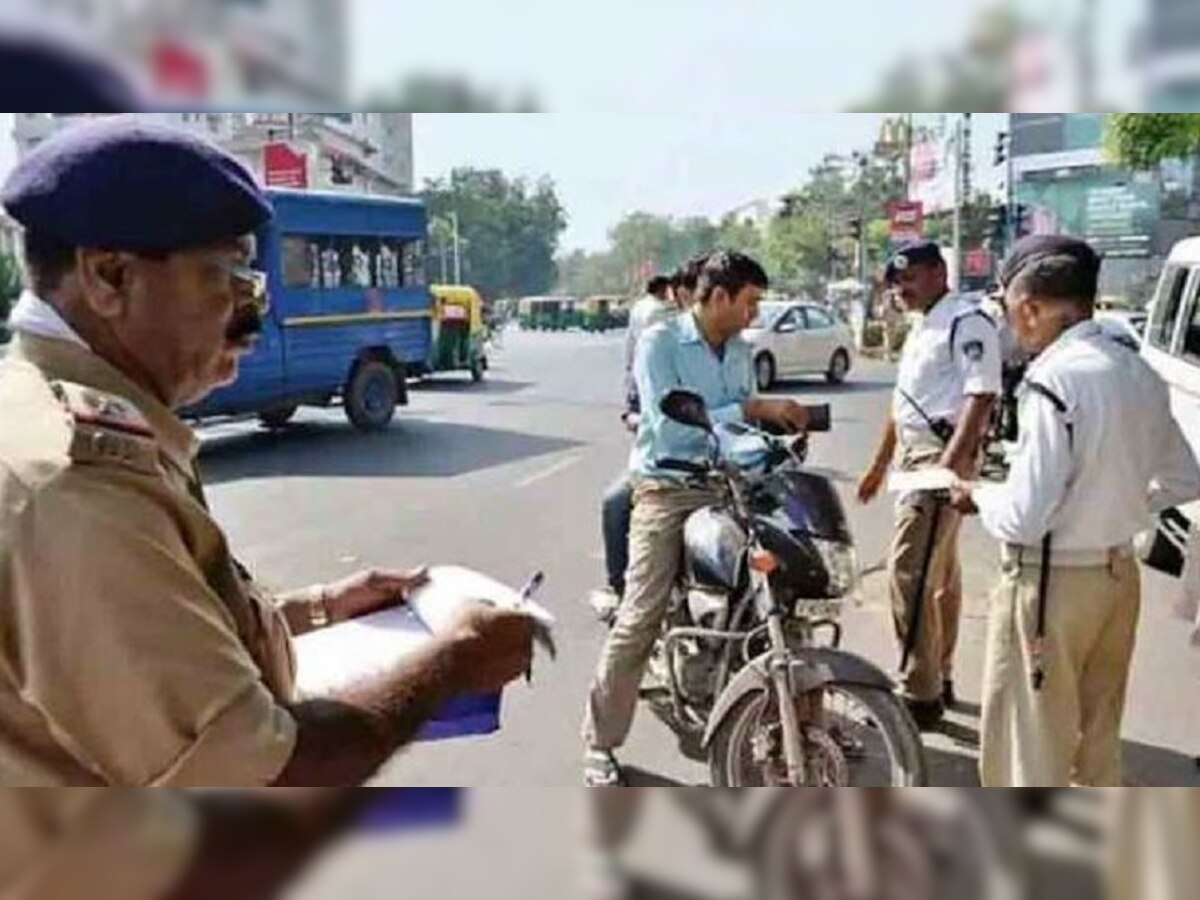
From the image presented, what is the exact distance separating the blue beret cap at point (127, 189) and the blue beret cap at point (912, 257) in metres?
1.63

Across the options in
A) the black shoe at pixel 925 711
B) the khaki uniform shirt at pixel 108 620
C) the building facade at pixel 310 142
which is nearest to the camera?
the khaki uniform shirt at pixel 108 620

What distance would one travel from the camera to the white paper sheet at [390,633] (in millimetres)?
836

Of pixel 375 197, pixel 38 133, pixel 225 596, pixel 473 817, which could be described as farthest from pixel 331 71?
pixel 375 197

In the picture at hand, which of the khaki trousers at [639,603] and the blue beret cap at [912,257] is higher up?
the blue beret cap at [912,257]

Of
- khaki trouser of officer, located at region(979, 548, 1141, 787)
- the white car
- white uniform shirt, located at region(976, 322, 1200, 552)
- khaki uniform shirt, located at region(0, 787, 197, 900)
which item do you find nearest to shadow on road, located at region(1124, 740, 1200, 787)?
khaki trouser of officer, located at region(979, 548, 1141, 787)

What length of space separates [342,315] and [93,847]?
1414mm

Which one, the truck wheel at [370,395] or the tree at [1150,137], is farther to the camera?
the truck wheel at [370,395]

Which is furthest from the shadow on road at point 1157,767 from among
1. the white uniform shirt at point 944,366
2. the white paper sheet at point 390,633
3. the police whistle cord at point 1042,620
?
the white paper sheet at point 390,633

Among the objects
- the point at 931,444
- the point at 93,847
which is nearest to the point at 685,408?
the point at 931,444

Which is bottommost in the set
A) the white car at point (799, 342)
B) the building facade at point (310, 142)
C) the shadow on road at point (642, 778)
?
the shadow on road at point (642, 778)

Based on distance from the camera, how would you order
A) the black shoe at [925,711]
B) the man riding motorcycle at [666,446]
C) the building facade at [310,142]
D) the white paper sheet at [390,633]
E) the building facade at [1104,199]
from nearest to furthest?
the white paper sheet at [390,633]
the building facade at [310,142]
the building facade at [1104,199]
the man riding motorcycle at [666,446]
the black shoe at [925,711]

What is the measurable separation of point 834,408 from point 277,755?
5.98ft

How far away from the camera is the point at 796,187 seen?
5.49ft

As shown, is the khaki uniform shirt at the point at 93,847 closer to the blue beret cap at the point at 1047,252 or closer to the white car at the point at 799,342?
the blue beret cap at the point at 1047,252
